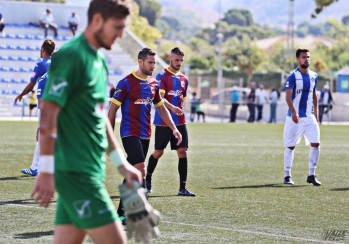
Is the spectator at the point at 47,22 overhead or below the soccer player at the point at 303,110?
overhead

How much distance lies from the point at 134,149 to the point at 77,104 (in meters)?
5.40

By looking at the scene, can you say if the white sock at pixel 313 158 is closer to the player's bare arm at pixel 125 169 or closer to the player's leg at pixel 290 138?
the player's leg at pixel 290 138

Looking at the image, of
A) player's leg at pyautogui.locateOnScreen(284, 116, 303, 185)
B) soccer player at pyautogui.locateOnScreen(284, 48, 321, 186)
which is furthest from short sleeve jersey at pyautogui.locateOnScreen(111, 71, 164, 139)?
player's leg at pyautogui.locateOnScreen(284, 116, 303, 185)

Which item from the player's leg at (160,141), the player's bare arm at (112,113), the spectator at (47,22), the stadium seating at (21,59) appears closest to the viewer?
the player's bare arm at (112,113)

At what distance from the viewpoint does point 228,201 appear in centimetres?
1240

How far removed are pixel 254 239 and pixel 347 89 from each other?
46.6 metres

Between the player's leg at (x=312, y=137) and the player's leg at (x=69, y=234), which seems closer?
the player's leg at (x=69, y=234)

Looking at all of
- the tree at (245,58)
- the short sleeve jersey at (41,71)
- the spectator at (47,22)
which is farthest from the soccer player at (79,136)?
the tree at (245,58)

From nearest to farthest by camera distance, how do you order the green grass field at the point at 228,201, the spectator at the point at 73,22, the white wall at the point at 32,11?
the green grass field at the point at 228,201, the spectator at the point at 73,22, the white wall at the point at 32,11

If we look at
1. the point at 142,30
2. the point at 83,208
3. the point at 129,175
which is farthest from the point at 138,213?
the point at 142,30

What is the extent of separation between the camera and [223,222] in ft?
34.0

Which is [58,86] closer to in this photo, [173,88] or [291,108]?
[173,88]

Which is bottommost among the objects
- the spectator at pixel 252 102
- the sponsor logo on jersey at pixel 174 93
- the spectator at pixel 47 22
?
the spectator at pixel 252 102

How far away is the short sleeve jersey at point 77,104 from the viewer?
5492 millimetres
